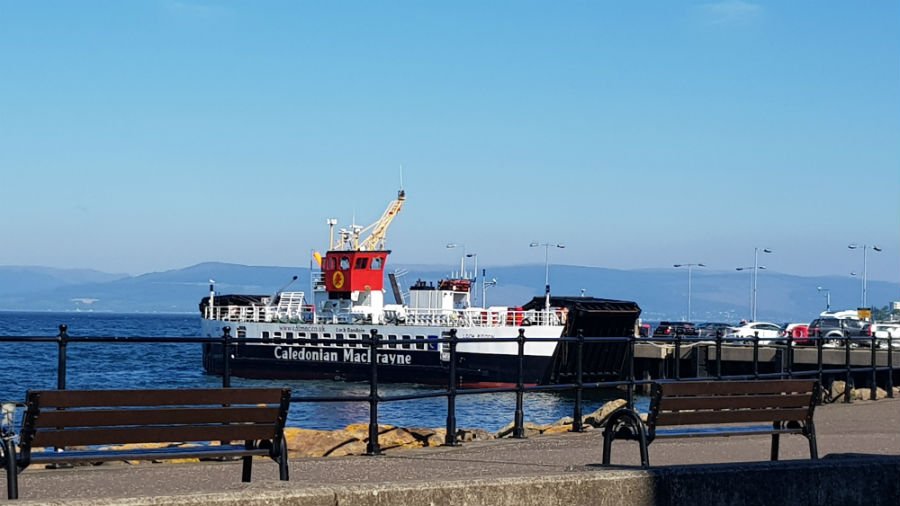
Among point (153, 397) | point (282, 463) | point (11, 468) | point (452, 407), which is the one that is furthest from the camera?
point (452, 407)

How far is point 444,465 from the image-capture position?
11.2 metres

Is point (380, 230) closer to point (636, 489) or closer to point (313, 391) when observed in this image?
point (313, 391)

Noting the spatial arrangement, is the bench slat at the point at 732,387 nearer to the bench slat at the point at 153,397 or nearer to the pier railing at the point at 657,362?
the pier railing at the point at 657,362

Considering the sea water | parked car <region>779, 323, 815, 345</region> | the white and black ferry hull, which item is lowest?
the sea water

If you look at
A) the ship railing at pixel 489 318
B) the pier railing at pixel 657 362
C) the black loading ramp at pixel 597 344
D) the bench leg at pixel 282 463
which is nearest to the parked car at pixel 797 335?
the pier railing at pixel 657 362

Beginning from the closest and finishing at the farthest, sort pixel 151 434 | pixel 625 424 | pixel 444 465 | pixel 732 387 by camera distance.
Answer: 1. pixel 151 434
2. pixel 625 424
3. pixel 732 387
4. pixel 444 465

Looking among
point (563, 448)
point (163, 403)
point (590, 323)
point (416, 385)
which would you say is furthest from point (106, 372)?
point (163, 403)

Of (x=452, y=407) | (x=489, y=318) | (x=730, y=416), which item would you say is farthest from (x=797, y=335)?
(x=730, y=416)

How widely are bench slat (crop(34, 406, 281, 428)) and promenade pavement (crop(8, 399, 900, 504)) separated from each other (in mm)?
401

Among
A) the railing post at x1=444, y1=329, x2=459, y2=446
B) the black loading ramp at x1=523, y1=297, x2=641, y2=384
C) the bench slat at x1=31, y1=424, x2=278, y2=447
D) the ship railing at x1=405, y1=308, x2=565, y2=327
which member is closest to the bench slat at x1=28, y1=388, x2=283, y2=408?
the bench slat at x1=31, y1=424, x2=278, y2=447

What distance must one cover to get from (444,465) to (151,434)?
380 centimetres

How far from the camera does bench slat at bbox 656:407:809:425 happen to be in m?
9.52

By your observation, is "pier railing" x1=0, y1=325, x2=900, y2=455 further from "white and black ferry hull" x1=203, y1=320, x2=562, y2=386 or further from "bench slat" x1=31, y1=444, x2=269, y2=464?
"white and black ferry hull" x1=203, y1=320, x2=562, y2=386

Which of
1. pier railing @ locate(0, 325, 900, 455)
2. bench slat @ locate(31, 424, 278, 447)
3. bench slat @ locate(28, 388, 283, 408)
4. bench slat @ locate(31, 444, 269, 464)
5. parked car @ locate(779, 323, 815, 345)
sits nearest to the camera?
bench slat @ locate(28, 388, 283, 408)
